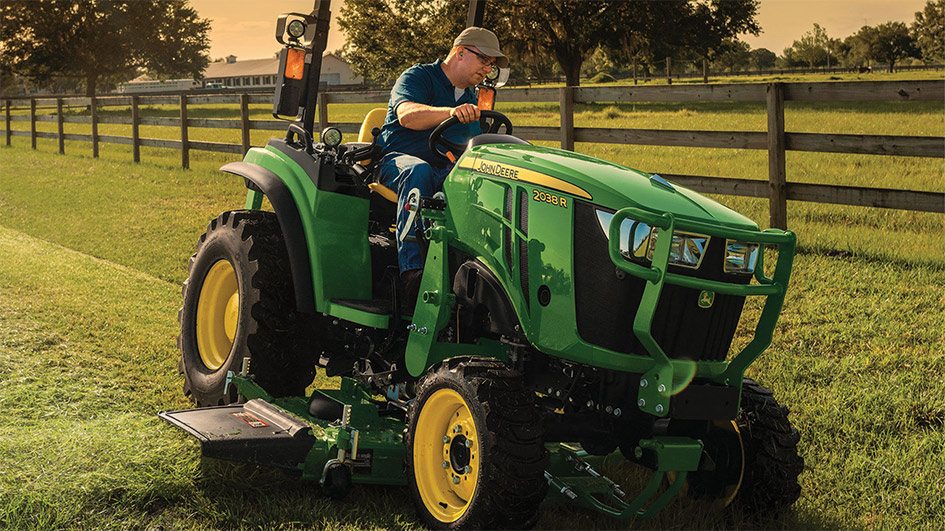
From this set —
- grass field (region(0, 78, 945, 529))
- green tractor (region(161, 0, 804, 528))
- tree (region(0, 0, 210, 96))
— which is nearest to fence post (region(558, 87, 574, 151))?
grass field (region(0, 78, 945, 529))

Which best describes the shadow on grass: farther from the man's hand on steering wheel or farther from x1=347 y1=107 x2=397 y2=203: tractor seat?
the man's hand on steering wheel

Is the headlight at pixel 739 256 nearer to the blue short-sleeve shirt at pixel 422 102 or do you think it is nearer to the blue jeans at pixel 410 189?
the blue jeans at pixel 410 189

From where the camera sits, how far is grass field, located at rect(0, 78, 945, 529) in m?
4.04

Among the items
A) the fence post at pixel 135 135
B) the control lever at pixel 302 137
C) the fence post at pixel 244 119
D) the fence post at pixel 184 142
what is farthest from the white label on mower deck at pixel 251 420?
the fence post at pixel 135 135

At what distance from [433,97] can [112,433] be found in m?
1.97

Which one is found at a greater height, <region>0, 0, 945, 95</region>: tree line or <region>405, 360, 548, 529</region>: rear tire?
<region>0, 0, 945, 95</region>: tree line

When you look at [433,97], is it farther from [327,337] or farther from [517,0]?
[517,0]

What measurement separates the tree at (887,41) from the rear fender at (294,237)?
3835 inches

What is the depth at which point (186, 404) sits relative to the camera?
5551 millimetres

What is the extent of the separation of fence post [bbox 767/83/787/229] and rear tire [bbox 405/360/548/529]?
5509mm

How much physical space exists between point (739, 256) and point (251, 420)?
199 cm

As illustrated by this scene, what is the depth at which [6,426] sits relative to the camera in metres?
4.98

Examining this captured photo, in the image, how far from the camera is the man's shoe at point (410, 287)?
14.3 ft

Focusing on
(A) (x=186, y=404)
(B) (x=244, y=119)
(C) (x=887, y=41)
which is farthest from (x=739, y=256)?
(C) (x=887, y=41)
